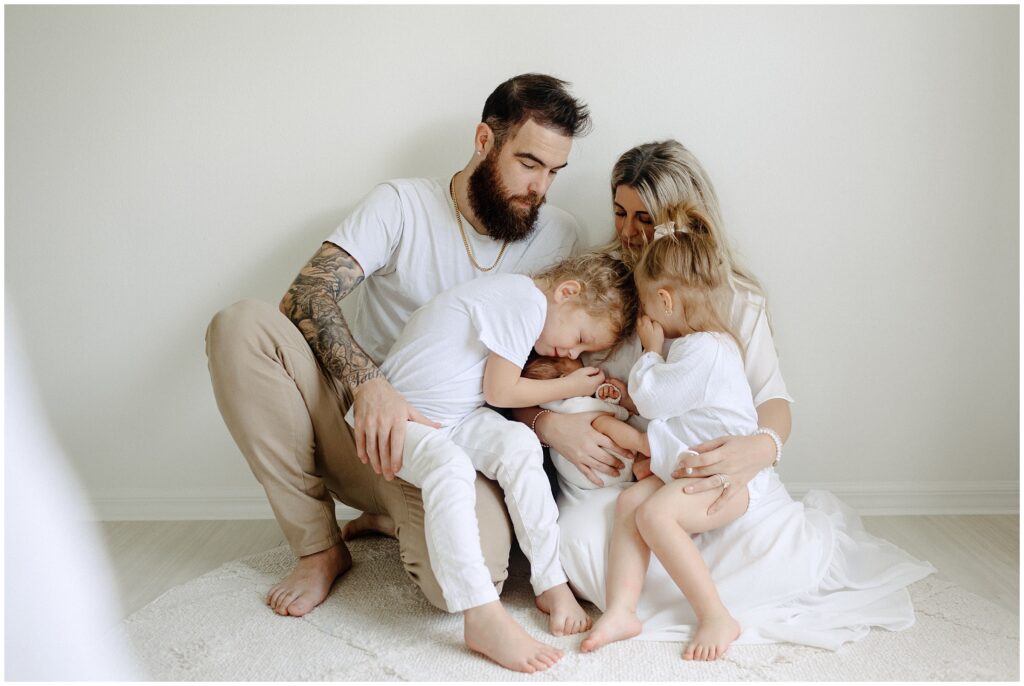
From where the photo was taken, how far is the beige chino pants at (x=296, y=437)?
5.38 feet

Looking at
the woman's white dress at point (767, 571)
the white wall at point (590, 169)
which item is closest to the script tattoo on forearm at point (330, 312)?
the white wall at point (590, 169)

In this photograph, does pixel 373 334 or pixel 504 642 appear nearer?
pixel 504 642

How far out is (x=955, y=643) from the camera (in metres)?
1.52

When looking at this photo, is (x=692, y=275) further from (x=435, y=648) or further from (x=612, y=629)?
(x=435, y=648)

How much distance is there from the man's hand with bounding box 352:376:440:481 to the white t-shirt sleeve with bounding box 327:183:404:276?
403mm

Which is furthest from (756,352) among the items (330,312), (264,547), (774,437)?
(264,547)

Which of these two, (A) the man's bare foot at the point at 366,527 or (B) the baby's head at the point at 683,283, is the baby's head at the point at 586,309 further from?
(A) the man's bare foot at the point at 366,527

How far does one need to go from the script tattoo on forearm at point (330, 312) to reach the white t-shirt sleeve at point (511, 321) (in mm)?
260

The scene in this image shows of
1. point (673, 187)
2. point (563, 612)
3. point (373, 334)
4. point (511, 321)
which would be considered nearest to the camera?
point (563, 612)

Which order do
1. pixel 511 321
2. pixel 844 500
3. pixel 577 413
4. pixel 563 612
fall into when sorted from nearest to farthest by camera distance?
1. pixel 563 612
2. pixel 511 321
3. pixel 577 413
4. pixel 844 500

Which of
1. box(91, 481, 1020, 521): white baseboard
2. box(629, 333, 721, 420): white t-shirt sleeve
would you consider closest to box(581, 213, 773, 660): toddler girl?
box(629, 333, 721, 420): white t-shirt sleeve

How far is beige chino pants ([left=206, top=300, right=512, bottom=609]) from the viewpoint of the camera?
1.64 meters

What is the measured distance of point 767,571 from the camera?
160 centimetres

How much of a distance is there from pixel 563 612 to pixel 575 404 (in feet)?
1.47
